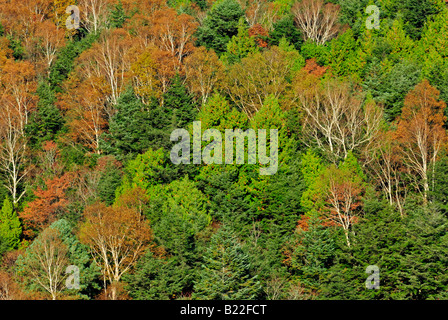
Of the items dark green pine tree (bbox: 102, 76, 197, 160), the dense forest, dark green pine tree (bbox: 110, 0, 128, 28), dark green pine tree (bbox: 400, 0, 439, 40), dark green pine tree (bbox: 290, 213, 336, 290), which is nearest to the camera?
the dense forest

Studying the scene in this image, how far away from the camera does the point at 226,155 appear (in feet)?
172

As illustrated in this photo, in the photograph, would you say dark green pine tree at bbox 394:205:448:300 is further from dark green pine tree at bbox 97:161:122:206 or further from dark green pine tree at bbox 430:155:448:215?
dark green pine tree at bbox 97:161:122:206

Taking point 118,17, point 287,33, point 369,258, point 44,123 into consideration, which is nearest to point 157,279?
point 369,258

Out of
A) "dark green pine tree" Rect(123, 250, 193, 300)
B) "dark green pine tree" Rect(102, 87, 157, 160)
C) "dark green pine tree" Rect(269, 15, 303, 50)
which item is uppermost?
"dark green pine tree" Rect(269, 15, 303, 50)

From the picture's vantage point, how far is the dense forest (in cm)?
4128

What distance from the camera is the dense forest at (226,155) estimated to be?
41.3 metres

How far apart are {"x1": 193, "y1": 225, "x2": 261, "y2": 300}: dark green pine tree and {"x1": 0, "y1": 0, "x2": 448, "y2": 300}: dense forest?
13cm

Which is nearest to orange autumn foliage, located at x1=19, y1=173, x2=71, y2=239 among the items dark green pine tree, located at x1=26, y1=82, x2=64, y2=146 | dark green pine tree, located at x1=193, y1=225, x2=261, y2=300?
dark green pine tree, located at x1=26, y1=82, x2=64, y2=146

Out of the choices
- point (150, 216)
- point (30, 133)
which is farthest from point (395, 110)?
point (30, 133)

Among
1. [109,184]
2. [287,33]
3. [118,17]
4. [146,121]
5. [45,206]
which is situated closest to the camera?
[109,184]

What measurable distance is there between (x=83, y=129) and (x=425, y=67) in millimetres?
34321

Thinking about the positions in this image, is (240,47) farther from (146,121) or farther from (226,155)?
(226,155)

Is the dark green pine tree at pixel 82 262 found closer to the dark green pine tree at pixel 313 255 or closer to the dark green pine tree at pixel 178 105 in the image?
the dark green pine tree at pixel 313 255

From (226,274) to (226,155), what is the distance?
1513cm
